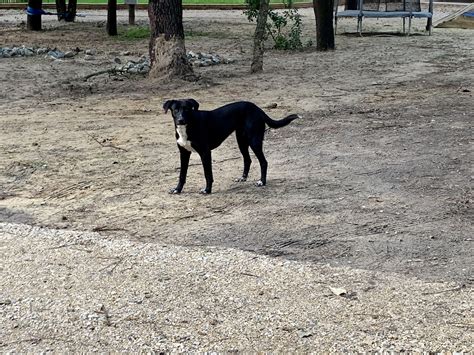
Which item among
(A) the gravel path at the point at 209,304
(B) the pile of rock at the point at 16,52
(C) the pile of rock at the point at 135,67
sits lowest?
(A) the gravel path at the point at 209,304

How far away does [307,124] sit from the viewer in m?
9.81

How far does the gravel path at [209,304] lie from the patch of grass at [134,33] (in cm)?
1543

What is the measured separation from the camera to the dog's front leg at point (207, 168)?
6.77 metres

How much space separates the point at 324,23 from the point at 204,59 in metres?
2.98

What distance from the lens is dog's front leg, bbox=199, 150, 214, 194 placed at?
22.2ft

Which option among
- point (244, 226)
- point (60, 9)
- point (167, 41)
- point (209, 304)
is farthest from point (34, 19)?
point (209, 304)

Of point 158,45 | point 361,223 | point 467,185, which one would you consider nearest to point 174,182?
point 361,223

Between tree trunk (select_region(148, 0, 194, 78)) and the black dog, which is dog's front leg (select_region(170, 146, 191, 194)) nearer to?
the black dog

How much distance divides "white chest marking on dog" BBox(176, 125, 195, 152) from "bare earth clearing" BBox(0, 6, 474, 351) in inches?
17.6

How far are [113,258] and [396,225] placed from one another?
6.90ft

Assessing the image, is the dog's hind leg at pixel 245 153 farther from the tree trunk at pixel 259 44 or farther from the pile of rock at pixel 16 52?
the pile of rock at pixel 16 52

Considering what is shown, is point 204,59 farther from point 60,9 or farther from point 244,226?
point 60,9

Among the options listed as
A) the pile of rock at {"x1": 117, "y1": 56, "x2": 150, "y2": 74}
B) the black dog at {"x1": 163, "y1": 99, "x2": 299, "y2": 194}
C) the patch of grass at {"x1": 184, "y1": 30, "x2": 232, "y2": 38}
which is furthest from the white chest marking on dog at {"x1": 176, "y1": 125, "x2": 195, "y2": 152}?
the patch of grass at {"x1": 184, "y1": 30, "x2": 232, "y2": 38}

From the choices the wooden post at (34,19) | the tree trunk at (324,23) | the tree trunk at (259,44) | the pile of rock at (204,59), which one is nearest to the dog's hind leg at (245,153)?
the tree trunk at (259,44)
